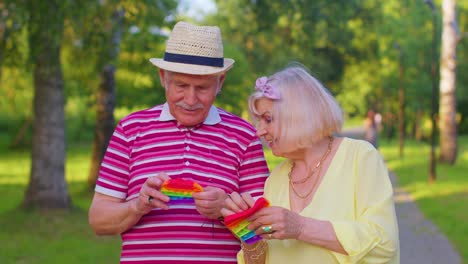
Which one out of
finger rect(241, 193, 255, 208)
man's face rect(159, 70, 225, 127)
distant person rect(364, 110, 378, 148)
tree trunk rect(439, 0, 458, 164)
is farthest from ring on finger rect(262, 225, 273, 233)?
distant person rect(364, 110, 378, 148)

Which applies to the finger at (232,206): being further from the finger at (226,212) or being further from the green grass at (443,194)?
the green grass at (443,194)

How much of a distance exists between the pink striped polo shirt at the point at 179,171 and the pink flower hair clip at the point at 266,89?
379 millimetres

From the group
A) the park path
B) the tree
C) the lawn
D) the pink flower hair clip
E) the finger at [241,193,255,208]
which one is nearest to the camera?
the finger at [241,193,255,208]

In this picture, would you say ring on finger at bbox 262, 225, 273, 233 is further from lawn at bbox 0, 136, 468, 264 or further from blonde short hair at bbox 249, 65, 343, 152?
lawn at bbox 0, 136, 468, 264

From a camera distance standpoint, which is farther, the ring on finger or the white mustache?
the white mustache

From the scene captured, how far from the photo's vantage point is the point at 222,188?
389cm

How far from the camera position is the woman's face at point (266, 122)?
364 centimetres

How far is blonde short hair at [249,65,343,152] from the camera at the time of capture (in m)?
3.56

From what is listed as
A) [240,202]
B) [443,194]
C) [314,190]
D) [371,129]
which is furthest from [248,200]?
[371,129]

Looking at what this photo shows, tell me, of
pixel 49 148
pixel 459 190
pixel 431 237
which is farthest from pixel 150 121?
pixel 459 190

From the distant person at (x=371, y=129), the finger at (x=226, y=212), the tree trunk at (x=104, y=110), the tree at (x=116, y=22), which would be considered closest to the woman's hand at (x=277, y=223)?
the finger at (x=226, y=212)

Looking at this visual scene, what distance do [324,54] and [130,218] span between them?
54.3m

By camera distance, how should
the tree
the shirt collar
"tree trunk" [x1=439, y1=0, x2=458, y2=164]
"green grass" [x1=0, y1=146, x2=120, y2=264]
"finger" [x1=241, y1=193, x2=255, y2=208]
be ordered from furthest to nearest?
"tree trunk" [x1=439, y1=0, x2=458, y2=164]
the tree
"green grass" [x1=0, y1=146, x2=120, y2=264]
the shirt collar
"finger" [x1=241, y1=193, x2=255, y2=208]

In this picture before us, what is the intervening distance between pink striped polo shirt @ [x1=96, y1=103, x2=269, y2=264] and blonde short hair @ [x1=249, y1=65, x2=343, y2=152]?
0.41 metres
